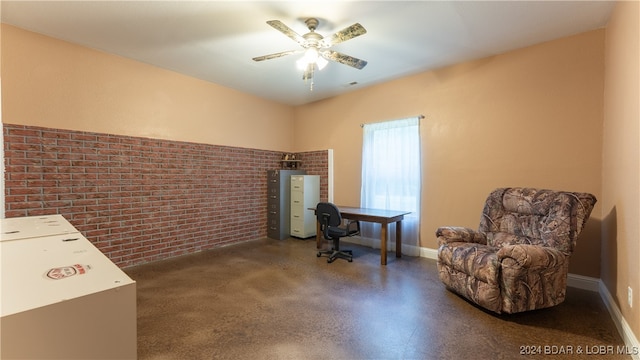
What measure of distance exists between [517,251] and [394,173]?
2.22m

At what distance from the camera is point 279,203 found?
5.04 metres

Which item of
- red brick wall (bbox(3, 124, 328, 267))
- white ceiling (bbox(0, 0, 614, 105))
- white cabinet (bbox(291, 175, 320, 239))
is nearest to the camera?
white ceiling (bbox(0, 0, 614, 105))

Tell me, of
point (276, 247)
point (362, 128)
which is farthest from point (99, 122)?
point (362, 128)

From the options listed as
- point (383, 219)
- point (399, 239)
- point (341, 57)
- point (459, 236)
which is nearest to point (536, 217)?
point (459, 236)

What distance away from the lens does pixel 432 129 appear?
3.88m

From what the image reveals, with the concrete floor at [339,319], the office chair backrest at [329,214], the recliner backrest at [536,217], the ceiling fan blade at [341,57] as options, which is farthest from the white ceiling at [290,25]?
the concrete floor at [339,319]

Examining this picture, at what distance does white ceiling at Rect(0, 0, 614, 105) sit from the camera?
2.39 m

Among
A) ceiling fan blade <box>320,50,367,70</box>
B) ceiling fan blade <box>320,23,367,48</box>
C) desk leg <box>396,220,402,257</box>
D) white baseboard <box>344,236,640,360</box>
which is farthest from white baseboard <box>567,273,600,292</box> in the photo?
ceiling fan blade <box>320,23,367,48</box>

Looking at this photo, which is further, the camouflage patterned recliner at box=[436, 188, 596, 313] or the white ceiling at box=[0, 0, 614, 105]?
the white ceiling at box=[0, 0, 614, 105]

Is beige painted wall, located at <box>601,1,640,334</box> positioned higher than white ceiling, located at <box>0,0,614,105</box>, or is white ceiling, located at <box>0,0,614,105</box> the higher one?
white ceiling, located at <box>0,0,614,105</box>

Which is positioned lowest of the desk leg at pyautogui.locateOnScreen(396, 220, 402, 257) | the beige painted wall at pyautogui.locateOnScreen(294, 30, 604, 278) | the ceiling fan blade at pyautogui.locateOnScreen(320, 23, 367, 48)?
the desk leg at pyautogui.locateOnScreen(396, 220, 402, 257)

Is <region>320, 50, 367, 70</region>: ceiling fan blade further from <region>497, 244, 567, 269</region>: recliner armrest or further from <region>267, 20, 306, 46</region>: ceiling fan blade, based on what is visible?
<region>497, 244, 567, 269</region>: recliner armrest

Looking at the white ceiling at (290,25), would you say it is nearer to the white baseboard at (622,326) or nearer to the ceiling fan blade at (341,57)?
the ceiling fan blade at (341,57)

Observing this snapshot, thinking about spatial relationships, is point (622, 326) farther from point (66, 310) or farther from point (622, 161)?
point (66, 310)
